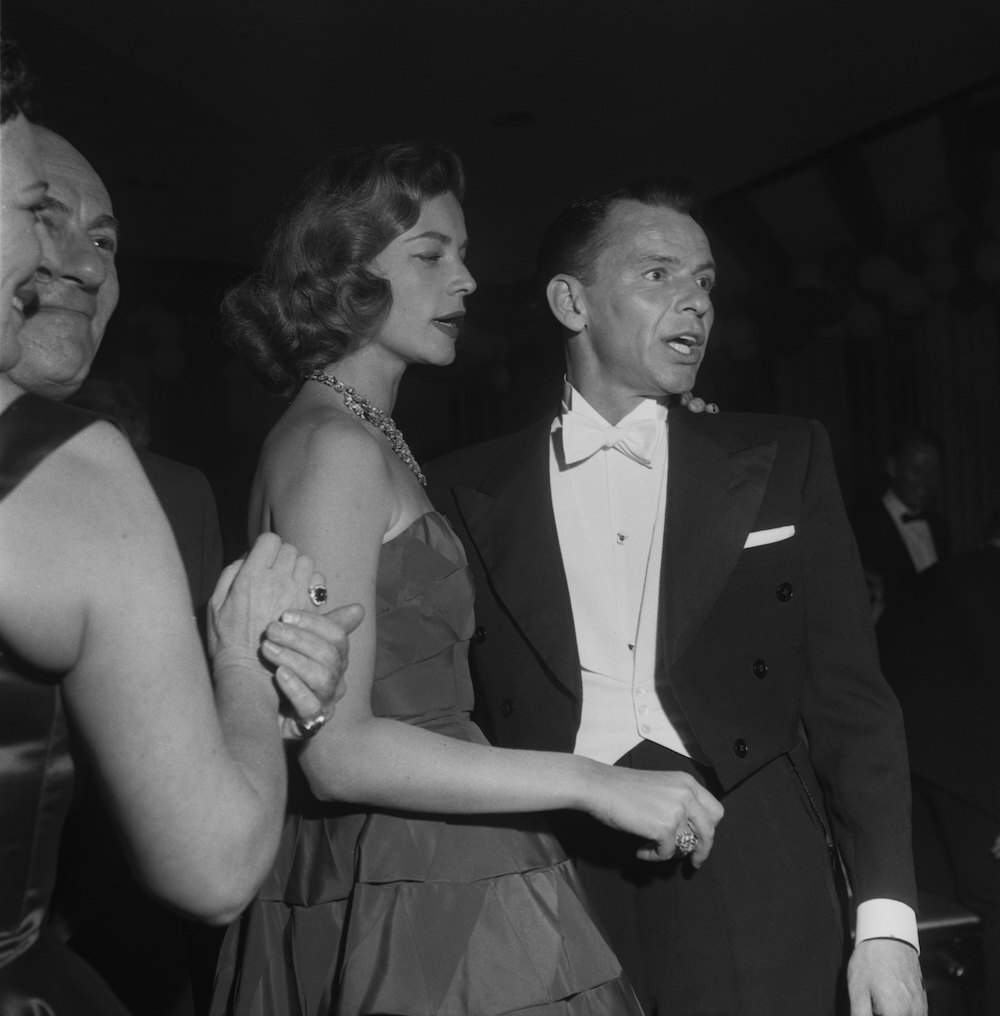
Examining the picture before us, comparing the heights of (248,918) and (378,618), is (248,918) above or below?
below

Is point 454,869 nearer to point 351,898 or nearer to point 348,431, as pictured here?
point 351,898

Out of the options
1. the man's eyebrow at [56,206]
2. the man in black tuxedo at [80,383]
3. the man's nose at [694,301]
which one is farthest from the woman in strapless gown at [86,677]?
the man's nose at [694,301]

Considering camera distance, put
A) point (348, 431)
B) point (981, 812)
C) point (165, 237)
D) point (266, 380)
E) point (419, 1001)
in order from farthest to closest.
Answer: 1. point (165, 237)
2. point (981, 812)
3. point (266, 380)
4. point (348, 431)
5. point (419, 1001)

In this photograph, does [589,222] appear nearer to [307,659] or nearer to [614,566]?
[614,566]

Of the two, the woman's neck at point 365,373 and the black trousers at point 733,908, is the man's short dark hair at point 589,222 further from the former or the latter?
the black trousers at point 733,908

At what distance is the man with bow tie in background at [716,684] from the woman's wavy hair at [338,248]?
37 cm

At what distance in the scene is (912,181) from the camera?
7594 millimetres

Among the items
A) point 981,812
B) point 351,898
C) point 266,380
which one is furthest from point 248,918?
point 981,812

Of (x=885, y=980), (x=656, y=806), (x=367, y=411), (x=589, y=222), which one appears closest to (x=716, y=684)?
(x=656, y=806)

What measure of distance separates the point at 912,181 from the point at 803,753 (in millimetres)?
6454

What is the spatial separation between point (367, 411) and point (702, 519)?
0.54m

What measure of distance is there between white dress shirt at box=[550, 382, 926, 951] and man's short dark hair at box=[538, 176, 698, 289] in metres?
0.25

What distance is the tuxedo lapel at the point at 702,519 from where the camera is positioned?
6.17 ft

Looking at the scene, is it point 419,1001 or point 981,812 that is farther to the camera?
point 981,812
